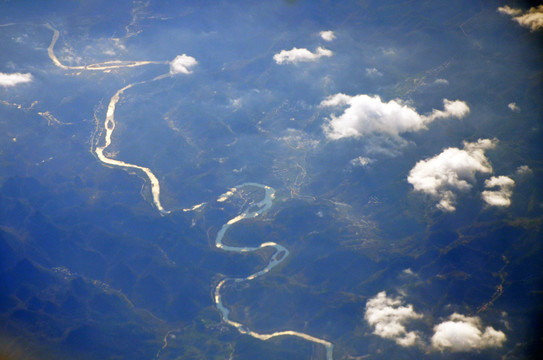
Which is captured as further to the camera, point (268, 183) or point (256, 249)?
point (268, 183)

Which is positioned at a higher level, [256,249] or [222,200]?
[222,200]

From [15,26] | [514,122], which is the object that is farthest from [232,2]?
[514,122]

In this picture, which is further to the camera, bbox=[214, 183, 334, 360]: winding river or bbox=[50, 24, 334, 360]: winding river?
bbox=[50, 24, 334, 360]: winding river

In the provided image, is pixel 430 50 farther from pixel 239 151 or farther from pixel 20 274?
pixel 20 274

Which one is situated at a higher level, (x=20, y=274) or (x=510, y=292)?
(x=510, y=292)

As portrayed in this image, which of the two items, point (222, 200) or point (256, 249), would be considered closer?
point (256, 249)

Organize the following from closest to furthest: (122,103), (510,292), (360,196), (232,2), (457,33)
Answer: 1. (510,292)
2. (360,196)
3. (122,103)
4. (457,33)
5. (232,2)

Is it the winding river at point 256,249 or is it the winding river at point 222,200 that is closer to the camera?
the winding river at point 256,249

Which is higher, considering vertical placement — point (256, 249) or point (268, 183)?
point (268, 183)
